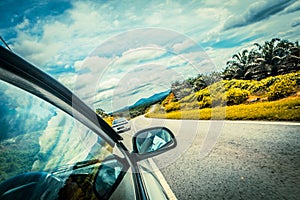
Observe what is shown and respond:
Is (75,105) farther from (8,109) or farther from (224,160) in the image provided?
(224,160)

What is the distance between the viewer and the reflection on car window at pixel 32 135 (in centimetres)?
75

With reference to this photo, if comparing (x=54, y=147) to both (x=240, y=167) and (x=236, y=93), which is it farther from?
(x=236, y=93)

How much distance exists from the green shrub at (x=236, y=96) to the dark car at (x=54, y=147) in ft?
46.7

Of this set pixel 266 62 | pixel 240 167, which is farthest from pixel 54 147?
pixel 266 62

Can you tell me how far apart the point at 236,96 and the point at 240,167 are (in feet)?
38.4

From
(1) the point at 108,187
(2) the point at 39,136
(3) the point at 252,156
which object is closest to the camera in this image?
(2) the point at 39,136

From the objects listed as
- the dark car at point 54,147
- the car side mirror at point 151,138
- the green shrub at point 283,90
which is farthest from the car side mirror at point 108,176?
the green shrub at point 283,90

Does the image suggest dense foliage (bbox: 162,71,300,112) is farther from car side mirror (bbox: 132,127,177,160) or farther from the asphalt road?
car side mirror (bbox: 132,127,177,160)

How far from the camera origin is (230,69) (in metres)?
19.5

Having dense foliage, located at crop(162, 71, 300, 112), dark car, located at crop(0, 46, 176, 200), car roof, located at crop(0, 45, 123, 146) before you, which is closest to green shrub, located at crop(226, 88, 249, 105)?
dense foliage, located at crop(162, 71, 300, 112)

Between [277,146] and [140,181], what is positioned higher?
[140,181]

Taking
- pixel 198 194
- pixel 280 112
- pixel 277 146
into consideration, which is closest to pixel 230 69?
pixel 280 112

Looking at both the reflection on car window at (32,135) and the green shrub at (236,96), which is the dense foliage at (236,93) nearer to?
the green shrub at (236,96)

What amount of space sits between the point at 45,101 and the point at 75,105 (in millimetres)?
151
